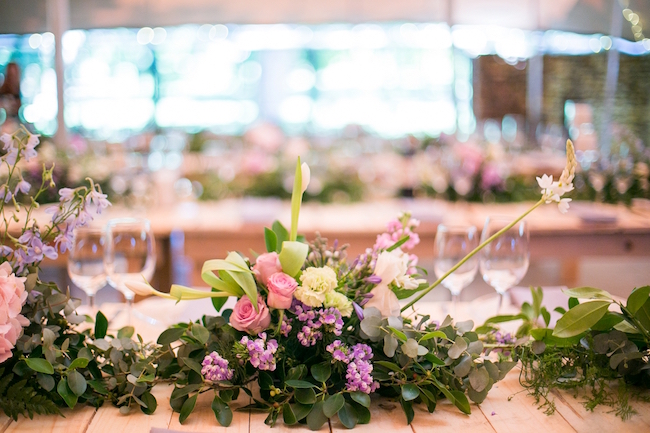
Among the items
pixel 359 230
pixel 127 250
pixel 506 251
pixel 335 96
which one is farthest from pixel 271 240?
pixel 335 96

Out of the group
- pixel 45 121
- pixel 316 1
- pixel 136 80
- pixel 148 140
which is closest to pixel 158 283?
pixel 45 121

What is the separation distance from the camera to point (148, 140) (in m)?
7.28

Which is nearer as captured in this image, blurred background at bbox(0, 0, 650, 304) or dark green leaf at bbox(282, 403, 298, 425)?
dark green leaf at bbox(282, 403, 298, 425)

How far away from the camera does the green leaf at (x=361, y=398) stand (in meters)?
0.75

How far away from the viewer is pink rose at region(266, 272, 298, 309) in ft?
2.49

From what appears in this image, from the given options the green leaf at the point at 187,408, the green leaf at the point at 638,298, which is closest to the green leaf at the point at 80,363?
the green leaf at the point at 187,408

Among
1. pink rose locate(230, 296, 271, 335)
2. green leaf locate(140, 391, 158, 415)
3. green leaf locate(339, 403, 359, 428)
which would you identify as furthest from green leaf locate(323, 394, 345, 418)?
green leaf locate(140, 391, 158, 415)

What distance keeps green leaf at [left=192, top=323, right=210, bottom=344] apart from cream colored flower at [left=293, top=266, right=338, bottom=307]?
131mm

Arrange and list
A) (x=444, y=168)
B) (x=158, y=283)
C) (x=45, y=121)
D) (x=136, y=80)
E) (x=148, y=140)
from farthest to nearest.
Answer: (x=136, y=80)
(x=148, y=140)
(x=45, y=121)
(x=444, y=168)
(x=158, y=283)

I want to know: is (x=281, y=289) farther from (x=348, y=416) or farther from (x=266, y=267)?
(x=348, y=416)

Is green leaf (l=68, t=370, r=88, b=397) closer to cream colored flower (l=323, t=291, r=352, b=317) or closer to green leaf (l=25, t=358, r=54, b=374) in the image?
green leaf (l=25, t=358, r=54, b=374)

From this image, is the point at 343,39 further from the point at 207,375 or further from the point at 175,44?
the point at 207,375

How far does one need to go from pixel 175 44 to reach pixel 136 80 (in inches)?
29.0

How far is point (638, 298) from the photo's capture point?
2.79ft
